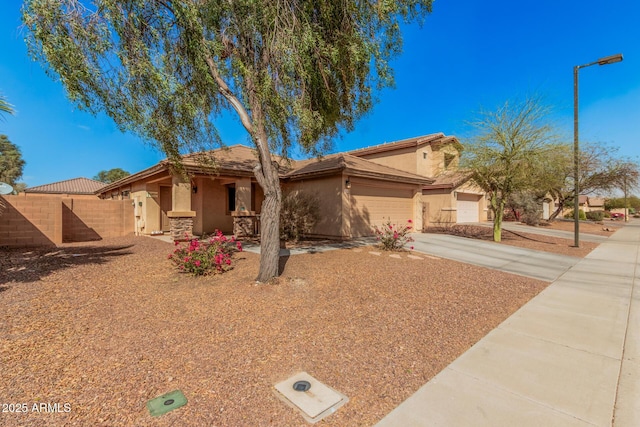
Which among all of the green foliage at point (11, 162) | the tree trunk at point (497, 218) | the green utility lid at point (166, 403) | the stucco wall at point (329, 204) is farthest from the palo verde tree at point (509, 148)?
the green foliage at point (11, 162)

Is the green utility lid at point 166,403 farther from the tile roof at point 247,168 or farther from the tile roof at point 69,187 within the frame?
the tile roof at point 69,187

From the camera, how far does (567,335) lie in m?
4.18

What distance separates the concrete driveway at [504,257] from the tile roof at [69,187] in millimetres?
34465

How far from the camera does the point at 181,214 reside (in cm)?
1120

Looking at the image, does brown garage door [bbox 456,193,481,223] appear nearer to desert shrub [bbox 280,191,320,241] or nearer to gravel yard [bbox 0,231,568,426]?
desert shrub [bbox 280,191,320,241]

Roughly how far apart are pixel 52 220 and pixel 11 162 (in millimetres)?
33843

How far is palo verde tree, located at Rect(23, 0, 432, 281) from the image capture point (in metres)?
5.56

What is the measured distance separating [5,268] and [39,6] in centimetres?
587

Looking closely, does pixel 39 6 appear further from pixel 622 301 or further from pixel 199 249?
pixel 622 301

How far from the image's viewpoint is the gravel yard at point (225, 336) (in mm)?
2662

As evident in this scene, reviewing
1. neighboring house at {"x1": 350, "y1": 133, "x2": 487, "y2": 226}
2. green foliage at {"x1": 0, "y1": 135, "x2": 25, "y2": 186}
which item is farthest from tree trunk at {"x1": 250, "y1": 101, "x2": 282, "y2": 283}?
green foliage at {"x1": 0, "y1": 135, "x2": 25, "y2": 186}

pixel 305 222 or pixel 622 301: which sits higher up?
pixel 305 222

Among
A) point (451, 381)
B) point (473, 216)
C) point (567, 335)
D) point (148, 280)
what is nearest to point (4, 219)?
point (148, 280)

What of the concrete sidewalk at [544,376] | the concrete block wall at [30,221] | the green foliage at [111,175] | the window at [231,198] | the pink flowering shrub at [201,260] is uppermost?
the green foliage at [111,175]
